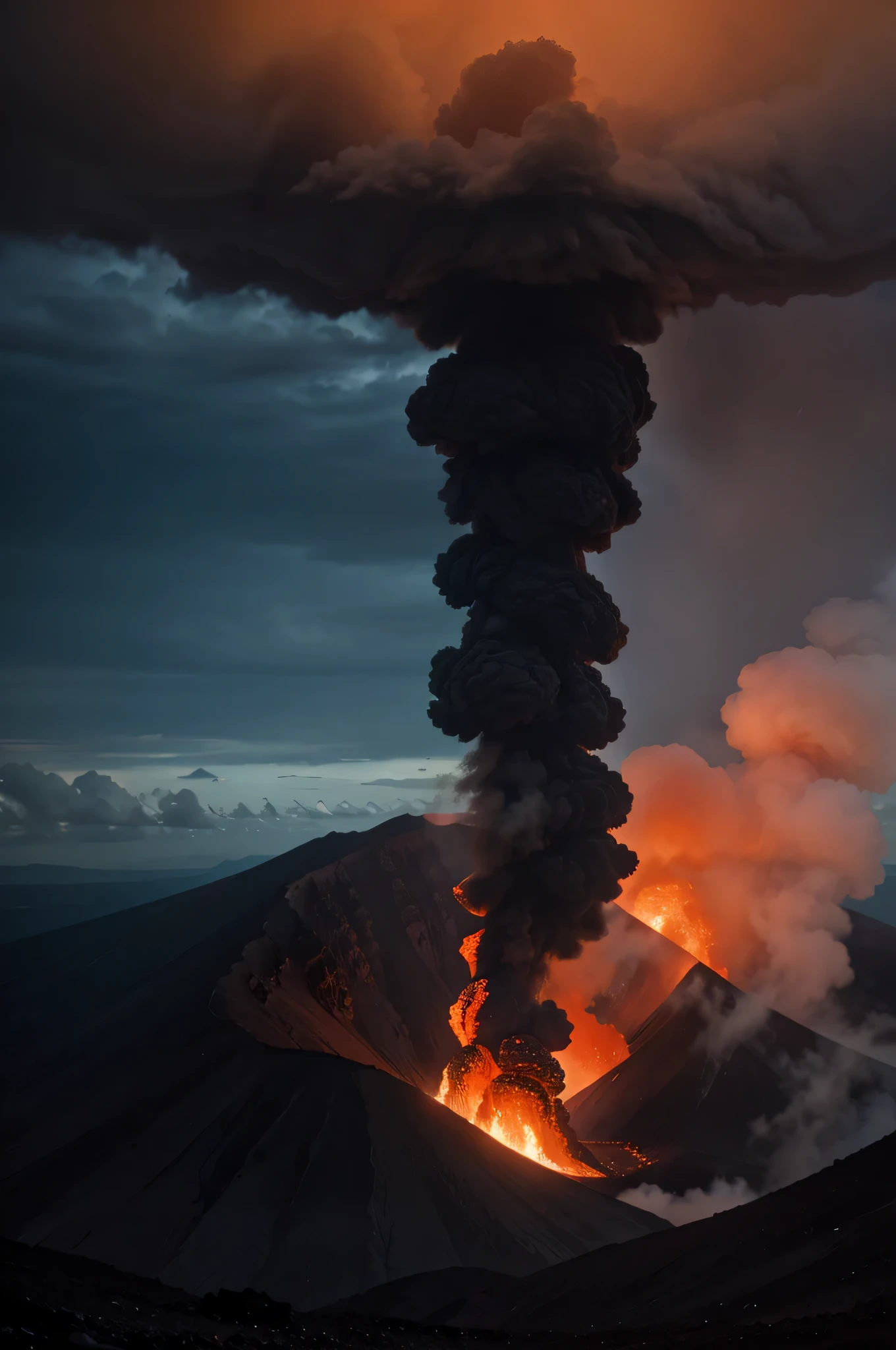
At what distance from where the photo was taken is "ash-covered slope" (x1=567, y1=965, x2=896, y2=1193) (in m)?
40.9

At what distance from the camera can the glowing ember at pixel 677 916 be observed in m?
56.2

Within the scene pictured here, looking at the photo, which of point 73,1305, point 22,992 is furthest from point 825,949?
point 73,1305

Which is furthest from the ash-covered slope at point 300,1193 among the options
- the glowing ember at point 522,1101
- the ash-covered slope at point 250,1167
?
the glowing ember at point 522,1101

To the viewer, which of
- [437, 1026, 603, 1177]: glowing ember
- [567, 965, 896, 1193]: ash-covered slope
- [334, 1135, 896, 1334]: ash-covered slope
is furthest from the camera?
[567, 965, 896, 1193]: ash-covered slope

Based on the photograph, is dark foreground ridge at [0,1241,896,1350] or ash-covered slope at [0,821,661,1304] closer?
dark foreground ridge at [0,1241,896,1350]

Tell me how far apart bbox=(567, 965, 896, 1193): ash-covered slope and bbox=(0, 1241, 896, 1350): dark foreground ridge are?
21.6m

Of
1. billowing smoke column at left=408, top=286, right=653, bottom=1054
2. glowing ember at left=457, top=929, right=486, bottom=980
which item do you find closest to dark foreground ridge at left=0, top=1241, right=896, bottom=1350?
billowing smoke column at left=408, top=286, right=653, bottom=1054

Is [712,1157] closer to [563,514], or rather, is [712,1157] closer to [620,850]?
[620,850]

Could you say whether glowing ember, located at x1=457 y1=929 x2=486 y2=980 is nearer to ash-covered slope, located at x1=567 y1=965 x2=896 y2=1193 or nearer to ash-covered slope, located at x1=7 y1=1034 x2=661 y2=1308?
ash-covered slope, located at x1=7 y1=1034 x2=661 y2=1308

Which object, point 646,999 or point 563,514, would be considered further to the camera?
point 646,999

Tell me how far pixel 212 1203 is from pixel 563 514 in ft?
74.1

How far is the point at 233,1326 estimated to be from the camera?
15.9 metres

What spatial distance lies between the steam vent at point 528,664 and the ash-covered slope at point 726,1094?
6297 mm

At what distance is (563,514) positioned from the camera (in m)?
37.1
